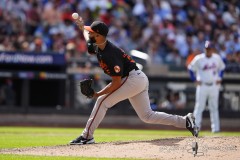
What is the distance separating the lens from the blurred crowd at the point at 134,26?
65.3 feet

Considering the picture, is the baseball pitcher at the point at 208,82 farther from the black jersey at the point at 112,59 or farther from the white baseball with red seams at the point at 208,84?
the black jersey at the point at 112,59

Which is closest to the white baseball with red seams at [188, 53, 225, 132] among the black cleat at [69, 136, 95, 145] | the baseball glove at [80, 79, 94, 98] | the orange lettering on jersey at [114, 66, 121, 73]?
the black cleat at [69, 136, 95, 145]

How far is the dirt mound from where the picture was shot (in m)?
8.95

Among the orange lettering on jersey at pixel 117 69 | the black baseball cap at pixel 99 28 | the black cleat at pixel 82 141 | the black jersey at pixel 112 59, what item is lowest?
the black cleat at pixel 82 141

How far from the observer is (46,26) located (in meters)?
20.5

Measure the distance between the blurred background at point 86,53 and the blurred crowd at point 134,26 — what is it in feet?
0.10

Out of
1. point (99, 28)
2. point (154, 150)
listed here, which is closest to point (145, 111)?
point (154, 150)

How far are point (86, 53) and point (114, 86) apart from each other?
33.0 ft

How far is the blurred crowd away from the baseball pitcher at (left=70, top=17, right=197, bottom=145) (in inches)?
368

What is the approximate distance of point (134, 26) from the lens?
71.1ft

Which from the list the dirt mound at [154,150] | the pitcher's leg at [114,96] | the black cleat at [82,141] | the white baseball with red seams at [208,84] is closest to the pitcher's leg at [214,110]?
the white baseball with red seams at [208,84]

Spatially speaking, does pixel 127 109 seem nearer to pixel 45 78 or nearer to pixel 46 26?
pixel 45 78

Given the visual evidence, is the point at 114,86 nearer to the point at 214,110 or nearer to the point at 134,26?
the point at 214,110

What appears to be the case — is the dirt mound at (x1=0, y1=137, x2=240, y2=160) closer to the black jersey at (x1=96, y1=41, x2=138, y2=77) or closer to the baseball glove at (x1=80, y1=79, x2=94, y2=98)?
the baseball glove at (x1=80, y1=79, x2=94, y2=98)
